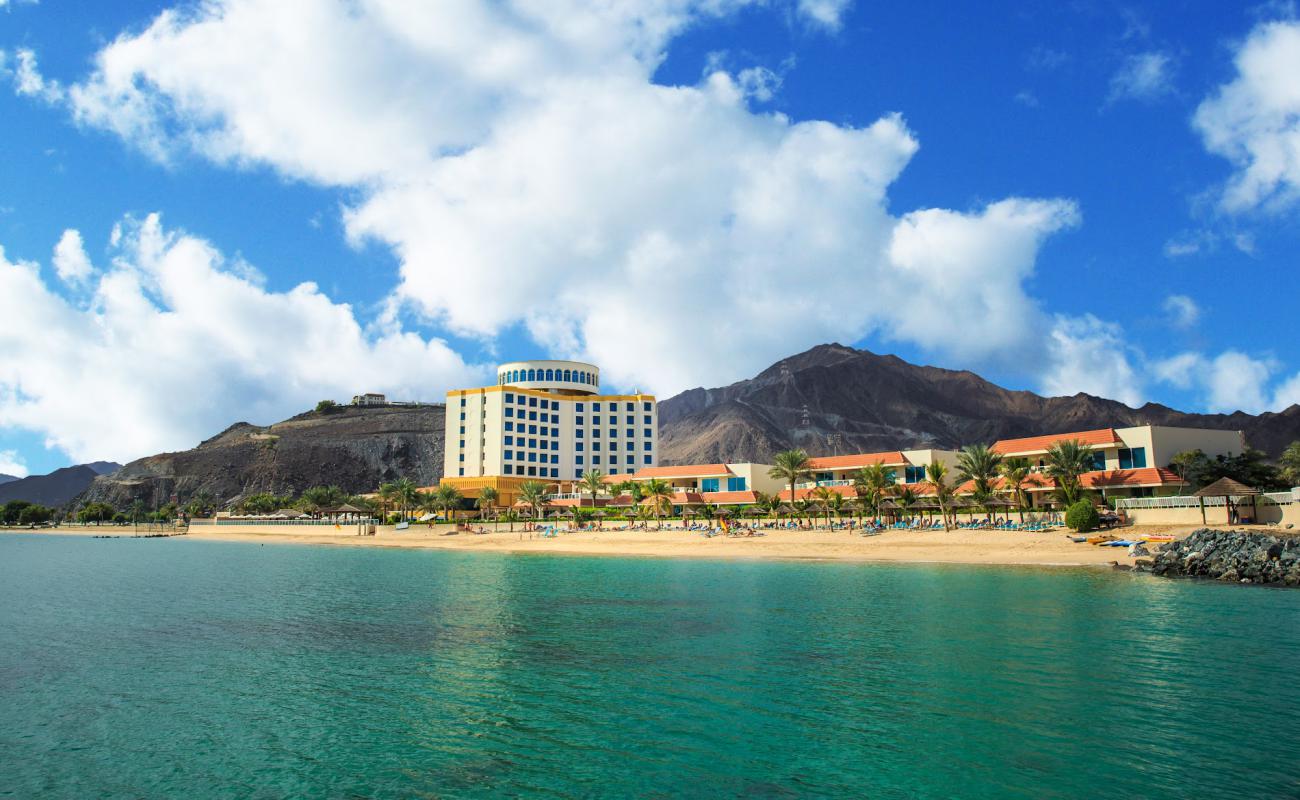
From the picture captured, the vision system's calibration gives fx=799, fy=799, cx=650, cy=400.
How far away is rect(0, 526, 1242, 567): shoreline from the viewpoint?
50781 mm

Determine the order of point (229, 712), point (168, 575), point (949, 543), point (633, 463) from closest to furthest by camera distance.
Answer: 1. point (229, 712)
2. point (168, 575)
3. point (949, 543)
4. point (633, 463)

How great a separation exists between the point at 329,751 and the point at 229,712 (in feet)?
13.7

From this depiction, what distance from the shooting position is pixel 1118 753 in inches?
535

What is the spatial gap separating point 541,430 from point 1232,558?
103m

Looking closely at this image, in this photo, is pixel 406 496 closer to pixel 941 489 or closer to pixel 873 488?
pixel 873 488

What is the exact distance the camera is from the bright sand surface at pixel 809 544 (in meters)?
51.1

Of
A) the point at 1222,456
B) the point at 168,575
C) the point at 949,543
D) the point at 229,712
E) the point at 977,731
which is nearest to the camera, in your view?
the point at 977,731

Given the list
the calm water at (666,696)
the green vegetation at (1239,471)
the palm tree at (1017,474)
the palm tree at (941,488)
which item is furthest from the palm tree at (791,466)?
the calm water at (666,696)

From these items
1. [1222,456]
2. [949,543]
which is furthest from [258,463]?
[1222,456]

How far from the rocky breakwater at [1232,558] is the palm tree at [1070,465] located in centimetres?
1786

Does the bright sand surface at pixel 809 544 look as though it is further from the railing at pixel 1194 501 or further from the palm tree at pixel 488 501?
the palm tree at pixel 488 501

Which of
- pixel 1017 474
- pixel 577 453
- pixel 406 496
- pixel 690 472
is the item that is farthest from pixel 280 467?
pixel 1017 474

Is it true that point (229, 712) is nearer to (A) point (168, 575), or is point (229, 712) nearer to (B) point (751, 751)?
(B) point (751, 751)

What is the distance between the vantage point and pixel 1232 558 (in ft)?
130
